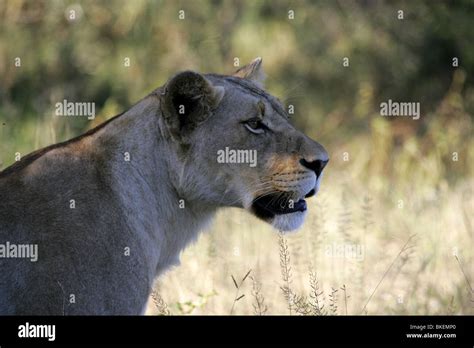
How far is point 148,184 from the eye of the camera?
5414 mm

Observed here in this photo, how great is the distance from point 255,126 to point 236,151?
20 centimetres

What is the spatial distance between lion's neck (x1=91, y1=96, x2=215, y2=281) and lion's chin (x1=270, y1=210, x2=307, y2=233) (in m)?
0.43

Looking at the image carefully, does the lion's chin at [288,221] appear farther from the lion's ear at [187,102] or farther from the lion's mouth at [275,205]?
the lion's ear at [187,102]

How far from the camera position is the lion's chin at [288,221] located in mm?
5660

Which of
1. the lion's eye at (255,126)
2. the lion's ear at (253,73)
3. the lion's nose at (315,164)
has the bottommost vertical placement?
the lion's nose at (315,164)

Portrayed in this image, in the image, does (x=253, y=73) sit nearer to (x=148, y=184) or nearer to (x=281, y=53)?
(x=148, y=184)

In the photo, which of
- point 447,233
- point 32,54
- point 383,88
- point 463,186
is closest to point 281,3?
point 383,88

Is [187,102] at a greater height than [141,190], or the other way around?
[187,102]

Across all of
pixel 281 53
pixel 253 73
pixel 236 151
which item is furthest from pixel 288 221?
pixel 281 53

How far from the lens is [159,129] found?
5434 millimetres

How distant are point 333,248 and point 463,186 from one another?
3.07 m

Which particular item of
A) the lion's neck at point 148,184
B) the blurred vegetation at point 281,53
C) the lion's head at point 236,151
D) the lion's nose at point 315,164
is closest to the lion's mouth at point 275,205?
the lion's head at point 236,151

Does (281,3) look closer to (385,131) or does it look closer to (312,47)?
(312,47)
